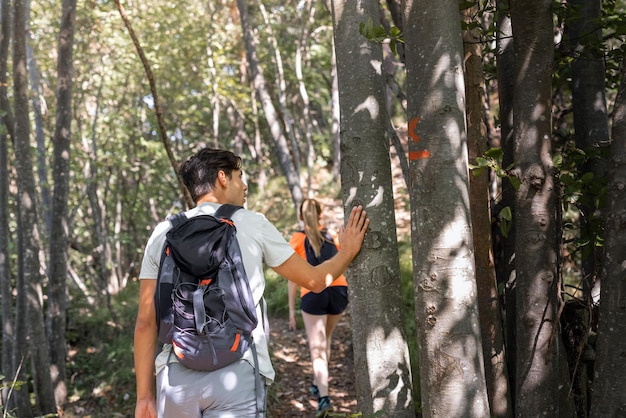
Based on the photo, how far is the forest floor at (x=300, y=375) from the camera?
732 centimetres

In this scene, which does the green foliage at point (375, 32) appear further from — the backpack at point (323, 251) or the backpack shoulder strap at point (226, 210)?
the backpack at point (323, 251)

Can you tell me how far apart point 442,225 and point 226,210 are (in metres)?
0.96

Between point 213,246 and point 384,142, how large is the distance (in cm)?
106

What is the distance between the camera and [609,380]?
3006 mm

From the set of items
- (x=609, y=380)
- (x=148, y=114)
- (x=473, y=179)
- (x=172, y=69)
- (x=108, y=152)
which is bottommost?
(x=609, y=380)

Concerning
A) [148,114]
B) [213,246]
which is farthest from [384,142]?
[148,114]

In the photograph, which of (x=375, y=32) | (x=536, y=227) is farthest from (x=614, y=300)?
(x=375, y=32)

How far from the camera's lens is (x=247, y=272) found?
287cm

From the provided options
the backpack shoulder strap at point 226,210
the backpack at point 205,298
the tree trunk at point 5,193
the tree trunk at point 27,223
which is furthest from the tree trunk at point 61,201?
the backpack at point 205,298

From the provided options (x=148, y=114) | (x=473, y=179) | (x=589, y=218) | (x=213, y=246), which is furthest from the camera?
(x=148, y=114)

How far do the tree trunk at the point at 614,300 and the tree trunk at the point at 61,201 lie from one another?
281 inches

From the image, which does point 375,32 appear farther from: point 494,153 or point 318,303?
point 318,303

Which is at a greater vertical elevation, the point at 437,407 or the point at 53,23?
the point at 53,23

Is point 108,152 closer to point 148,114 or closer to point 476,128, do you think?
point 148,114
